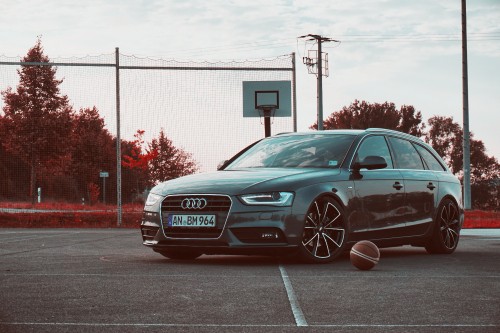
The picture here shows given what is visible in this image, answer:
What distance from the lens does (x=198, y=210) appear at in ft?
29.4

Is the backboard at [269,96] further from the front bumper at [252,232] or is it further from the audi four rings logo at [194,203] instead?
the front bumper at [252,232]

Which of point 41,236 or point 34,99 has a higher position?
point 34,99

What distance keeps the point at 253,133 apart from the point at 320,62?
84.4ft

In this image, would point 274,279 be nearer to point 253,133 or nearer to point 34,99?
point 253,133

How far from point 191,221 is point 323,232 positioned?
4.53 ft

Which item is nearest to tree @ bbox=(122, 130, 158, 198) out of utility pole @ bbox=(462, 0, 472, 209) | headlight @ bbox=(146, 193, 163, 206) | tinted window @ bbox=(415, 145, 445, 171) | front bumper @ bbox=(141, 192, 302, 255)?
tinted window @ bbox=(415, 145, 445, 171)

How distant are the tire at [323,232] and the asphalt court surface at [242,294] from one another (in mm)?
174

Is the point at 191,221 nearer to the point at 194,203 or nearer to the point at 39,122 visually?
→ the point at 194,203

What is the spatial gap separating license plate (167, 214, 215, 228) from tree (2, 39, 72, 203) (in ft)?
35.0

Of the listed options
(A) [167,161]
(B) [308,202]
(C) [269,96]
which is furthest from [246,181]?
(A) [167,161]

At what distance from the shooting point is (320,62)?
43969mm

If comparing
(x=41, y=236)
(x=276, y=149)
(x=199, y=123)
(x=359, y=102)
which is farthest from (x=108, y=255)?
(x=359, y=102)

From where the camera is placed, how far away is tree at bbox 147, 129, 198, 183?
61.7 ft

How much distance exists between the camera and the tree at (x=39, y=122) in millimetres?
19500
